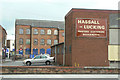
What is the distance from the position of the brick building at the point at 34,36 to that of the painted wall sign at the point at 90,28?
3909cm

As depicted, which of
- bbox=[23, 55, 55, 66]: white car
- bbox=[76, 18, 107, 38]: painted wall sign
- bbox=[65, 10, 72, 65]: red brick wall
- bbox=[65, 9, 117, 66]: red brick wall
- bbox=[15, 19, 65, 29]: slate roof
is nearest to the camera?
bbox=[65, 9, 117, 66]: red brick wall

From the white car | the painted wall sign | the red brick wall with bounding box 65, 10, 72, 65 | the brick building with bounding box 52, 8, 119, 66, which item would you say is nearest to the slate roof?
the white car

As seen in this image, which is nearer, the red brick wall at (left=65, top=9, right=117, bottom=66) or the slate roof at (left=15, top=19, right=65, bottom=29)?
the red brick wall at (left=65, top=9, right=117, bottom=66)

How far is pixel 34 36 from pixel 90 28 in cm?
4001

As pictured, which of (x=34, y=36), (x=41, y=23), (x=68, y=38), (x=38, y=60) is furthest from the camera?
(x=41, y=23)

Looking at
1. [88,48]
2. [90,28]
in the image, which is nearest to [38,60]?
[88,48]

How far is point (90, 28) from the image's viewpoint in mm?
21828

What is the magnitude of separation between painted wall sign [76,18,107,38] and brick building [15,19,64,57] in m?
39.1

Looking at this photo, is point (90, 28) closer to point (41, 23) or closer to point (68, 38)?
point (68, 38)

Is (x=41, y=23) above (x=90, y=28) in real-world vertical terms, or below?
above

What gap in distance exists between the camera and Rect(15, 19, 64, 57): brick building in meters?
60.0

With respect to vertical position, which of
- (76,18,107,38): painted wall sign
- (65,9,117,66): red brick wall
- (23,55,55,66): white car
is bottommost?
(23,55,55,66): white car

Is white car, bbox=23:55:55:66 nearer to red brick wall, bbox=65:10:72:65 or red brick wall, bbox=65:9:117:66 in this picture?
red brick wall, bbox=65:10:72:65

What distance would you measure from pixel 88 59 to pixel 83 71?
4.37 m
